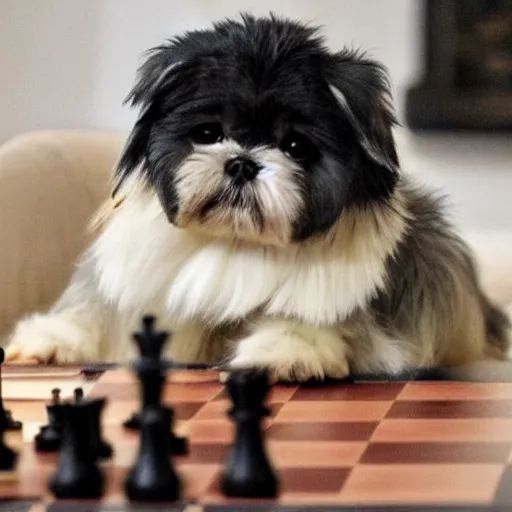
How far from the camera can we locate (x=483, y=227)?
2492 mm

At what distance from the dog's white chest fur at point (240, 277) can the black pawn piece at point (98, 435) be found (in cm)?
40

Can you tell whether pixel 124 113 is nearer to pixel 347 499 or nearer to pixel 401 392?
pixel 401 392

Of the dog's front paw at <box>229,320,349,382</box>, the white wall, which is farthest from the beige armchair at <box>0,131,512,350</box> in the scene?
the dog's front paw at <box>229,320,349,382</box>

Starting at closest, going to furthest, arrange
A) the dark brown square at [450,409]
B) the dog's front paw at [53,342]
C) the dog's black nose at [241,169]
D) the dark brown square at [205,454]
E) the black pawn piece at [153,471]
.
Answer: the black pawn piece at [153,471]
the dark brown square at [205,454]
the dark brown square at [450,409]
the dog's black nose at [241,169]
the dog's front paw at [53,342]

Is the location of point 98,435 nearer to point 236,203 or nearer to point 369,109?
point 236,203

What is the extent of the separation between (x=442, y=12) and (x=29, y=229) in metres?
1.13

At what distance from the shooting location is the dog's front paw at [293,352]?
1.14 m

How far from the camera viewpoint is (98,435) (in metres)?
0.82

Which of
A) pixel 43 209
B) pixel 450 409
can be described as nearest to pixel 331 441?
pixel 450 409

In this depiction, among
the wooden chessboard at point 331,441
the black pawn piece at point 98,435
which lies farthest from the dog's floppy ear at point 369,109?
the black pawn piece at point 98,435

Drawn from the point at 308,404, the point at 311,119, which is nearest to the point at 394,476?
the point at 308,404

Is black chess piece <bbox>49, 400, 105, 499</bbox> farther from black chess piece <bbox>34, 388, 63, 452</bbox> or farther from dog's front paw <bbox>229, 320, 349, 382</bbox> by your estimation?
dog's front paw <bbox>229, 320, 349, 382</bbox>

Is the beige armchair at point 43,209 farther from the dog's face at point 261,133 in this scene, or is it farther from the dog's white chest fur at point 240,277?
the dog's face at point 261,133

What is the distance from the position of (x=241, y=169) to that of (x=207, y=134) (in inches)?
2.8
